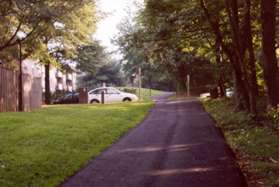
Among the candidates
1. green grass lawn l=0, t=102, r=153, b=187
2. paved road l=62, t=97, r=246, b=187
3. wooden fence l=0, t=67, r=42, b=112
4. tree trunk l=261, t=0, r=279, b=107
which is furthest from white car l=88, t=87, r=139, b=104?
paved road l=62, t=97, r=246, b=187

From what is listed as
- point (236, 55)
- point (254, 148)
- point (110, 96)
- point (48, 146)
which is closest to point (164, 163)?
point (254, 148)

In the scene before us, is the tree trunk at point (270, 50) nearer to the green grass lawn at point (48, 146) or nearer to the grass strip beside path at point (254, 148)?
the grass strip beside path at point (254, 148)

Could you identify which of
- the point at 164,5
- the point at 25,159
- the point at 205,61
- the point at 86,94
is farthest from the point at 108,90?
the point at 25,159

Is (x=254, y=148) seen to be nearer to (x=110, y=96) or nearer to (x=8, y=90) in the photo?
(x=8, y=90)

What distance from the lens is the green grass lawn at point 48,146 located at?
7742 millimetres

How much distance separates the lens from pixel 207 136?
42.1ft

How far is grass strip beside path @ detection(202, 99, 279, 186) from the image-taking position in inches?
299

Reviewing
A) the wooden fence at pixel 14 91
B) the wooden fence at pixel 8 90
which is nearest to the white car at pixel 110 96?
the wooden fence at pixel 14 91

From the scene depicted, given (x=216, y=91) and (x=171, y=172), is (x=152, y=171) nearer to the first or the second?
(x=171, y=172)

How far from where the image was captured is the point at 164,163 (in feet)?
28.9

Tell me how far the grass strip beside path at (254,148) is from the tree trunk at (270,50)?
121 cm

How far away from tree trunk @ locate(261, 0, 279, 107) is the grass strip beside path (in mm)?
1210

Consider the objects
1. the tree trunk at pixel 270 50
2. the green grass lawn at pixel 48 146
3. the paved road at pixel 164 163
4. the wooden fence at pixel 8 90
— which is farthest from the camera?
the wooden fence at pixel 8 90

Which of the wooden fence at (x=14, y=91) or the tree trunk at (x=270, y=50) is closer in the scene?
the tree trunk at (x=270, y=50)
